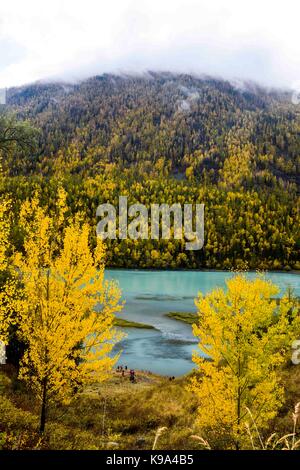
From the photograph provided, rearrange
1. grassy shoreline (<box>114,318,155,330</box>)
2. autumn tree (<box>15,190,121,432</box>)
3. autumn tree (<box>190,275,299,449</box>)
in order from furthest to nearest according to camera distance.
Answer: grassy shoreline (<box>114,318,155,330</box>) → autumn tree (<box>190,275,299,449</box>) → autumn tree (<box>15,190,121,432</box>)

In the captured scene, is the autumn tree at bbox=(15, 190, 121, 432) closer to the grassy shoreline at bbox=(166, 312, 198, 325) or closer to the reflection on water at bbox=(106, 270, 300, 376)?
the reflection on water at bbox=(106, 270, 300, 376)

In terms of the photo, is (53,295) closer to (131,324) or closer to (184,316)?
(131,324)

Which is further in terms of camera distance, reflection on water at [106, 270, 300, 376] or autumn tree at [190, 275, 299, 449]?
reflection on water at [106, 270, 300, 376]

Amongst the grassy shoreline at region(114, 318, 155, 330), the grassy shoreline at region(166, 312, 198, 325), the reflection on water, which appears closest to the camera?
the reflection on water

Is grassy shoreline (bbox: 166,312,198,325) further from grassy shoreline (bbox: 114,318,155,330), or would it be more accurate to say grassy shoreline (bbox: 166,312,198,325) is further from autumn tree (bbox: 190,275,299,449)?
autumn tree (bbox: 190,275,299,449)

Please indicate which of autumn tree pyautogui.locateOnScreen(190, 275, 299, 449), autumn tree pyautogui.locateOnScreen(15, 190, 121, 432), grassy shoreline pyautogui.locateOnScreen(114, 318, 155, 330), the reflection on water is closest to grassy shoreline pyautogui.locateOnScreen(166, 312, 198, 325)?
the reflection on water

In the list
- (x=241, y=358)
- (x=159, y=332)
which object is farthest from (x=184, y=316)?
(x=241, y=358)

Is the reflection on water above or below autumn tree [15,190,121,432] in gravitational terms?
below

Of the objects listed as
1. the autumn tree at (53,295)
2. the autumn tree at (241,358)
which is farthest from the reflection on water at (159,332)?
the autumn tree at (53,295)

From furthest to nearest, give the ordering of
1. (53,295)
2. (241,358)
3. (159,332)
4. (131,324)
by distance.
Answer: (131,324)
(159,332)
(241,358)
(53,295)

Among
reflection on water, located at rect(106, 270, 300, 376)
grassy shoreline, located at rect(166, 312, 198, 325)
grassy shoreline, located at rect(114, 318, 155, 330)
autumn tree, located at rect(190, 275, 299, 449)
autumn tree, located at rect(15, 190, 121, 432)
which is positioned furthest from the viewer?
grassy shoreline, located at rect(166, 312, 198, 325)

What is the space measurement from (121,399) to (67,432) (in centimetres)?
1594

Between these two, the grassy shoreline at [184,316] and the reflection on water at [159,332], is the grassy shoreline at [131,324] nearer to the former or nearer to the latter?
the reflection on water at [159,332]

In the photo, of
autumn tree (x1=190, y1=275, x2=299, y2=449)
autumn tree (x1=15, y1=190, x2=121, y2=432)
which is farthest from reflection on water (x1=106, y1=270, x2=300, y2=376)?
autumn tree (x1=15, y1=190, x2=121, y2=432)
